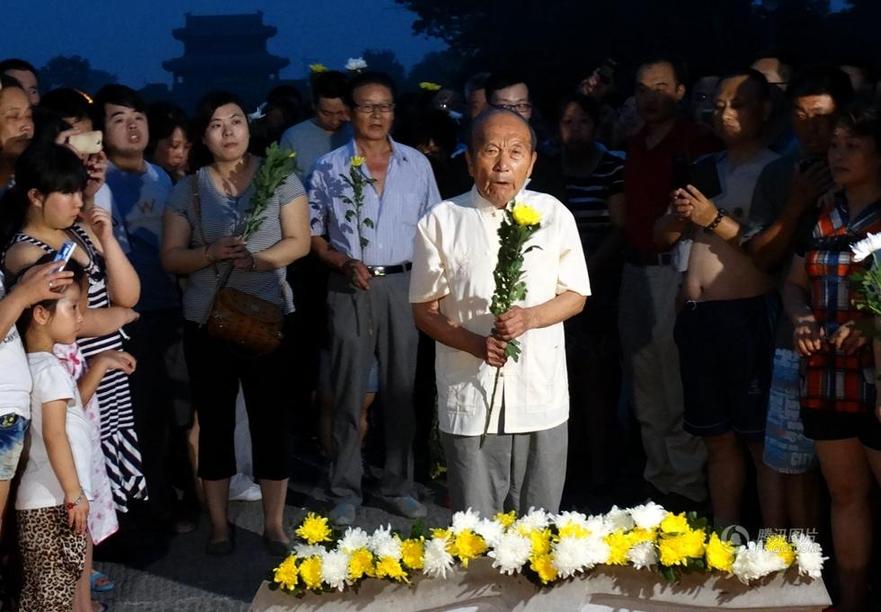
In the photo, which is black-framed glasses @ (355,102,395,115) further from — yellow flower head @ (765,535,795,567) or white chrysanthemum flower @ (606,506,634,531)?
yellow flower head @ (765,535,795,567)

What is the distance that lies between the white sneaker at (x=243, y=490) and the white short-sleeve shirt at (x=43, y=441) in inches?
85.9

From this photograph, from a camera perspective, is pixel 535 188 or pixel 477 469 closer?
pixel 477 469

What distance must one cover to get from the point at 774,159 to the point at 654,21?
9.19 meters

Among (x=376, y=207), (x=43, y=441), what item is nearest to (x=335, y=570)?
(x=43, y=441)

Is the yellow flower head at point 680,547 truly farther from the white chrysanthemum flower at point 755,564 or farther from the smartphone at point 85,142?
the smartphone at point 85,142

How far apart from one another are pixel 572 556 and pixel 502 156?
61.2 inches

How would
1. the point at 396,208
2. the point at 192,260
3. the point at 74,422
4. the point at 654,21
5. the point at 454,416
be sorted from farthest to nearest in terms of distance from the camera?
the point at 654,21, the point at 396,208, the point at 192,260, the point at 74,422, the point at 454,416

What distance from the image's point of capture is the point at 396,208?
7.34 m

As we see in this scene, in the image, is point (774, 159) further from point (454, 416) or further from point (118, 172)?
point (118, 172)

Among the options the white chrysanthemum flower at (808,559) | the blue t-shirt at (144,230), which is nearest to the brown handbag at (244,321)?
the blue t-shirt at (144,230)

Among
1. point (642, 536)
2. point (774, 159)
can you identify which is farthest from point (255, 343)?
point (642, 536)

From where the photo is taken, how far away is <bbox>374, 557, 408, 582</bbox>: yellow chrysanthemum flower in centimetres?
397

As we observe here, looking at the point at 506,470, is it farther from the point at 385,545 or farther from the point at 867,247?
the point at 867,247

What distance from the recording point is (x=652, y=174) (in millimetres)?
7145
